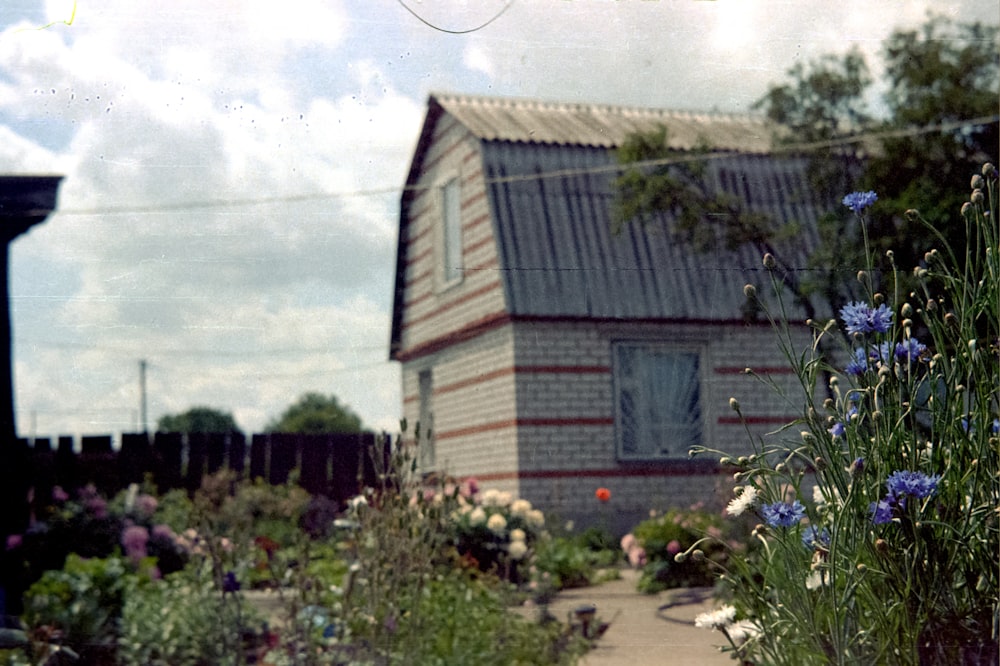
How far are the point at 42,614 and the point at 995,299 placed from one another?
151 inches

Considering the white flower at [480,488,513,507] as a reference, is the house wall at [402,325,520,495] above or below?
above

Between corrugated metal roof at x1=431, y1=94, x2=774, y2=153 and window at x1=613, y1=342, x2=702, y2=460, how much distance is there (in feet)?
5.07

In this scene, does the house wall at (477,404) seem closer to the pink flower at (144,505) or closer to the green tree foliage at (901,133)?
the pink flower at (144,505)

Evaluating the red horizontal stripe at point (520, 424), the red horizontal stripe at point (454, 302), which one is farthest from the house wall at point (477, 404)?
the red horizontal stripe at point (454, 302)

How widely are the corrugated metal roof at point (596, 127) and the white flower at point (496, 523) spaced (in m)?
2.21

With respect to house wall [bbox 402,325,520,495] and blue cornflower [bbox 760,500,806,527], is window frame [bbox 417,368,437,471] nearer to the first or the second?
house wall [bbox 402,325,520,495]

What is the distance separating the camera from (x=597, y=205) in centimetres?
647

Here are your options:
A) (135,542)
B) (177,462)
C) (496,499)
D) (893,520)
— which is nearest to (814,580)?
(893,520)

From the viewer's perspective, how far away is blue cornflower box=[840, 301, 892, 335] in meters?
2.15

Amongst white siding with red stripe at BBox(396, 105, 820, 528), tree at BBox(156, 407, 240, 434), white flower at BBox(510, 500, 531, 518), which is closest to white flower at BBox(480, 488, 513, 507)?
white flower at BBox(510, 500, 531, 518)

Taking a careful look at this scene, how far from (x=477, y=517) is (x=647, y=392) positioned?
79.7 inches

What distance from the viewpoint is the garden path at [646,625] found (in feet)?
12.9

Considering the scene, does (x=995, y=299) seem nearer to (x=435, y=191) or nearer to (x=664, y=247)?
(x=664, y=247)

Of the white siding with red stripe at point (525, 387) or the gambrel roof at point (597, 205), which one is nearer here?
the gambrel roof at point (597, 205)
